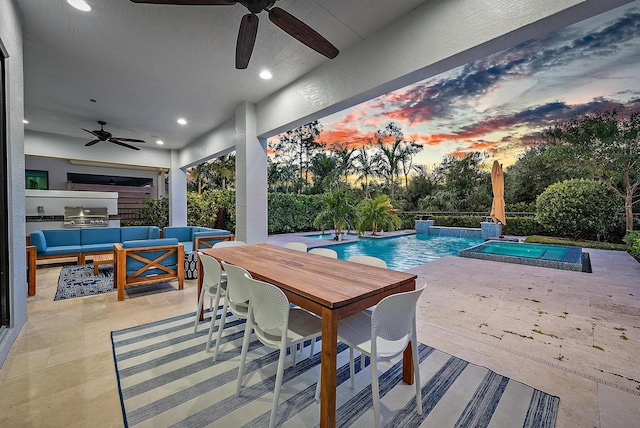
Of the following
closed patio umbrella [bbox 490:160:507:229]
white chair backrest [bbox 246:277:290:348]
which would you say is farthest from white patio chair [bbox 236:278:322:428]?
closed patio umbrella [bbox 490:160:507:229]

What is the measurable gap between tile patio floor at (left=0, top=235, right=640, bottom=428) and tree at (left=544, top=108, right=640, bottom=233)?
5.70 meters

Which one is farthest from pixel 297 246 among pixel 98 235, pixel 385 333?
pixel 98 235

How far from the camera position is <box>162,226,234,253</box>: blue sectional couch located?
5.37 m

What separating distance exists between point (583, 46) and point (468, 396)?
487 inches

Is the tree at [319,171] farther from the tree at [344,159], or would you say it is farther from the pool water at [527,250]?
the pool water at [527,250]

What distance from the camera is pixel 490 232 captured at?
32.6ft

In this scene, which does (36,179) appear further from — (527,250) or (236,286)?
(527,250)

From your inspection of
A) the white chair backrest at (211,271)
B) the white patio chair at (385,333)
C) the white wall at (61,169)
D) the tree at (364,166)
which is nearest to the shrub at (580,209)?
the tree at (364,166)

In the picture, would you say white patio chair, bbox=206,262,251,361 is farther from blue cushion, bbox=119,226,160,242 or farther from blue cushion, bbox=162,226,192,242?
blue cushion, bbox=162,226,192,242

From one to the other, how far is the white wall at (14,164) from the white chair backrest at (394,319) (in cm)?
299

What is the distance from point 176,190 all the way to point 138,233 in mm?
3078

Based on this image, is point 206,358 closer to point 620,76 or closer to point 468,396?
point 468,396

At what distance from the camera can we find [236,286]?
6.52 feet

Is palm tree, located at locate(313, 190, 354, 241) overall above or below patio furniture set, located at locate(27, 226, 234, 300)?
above
